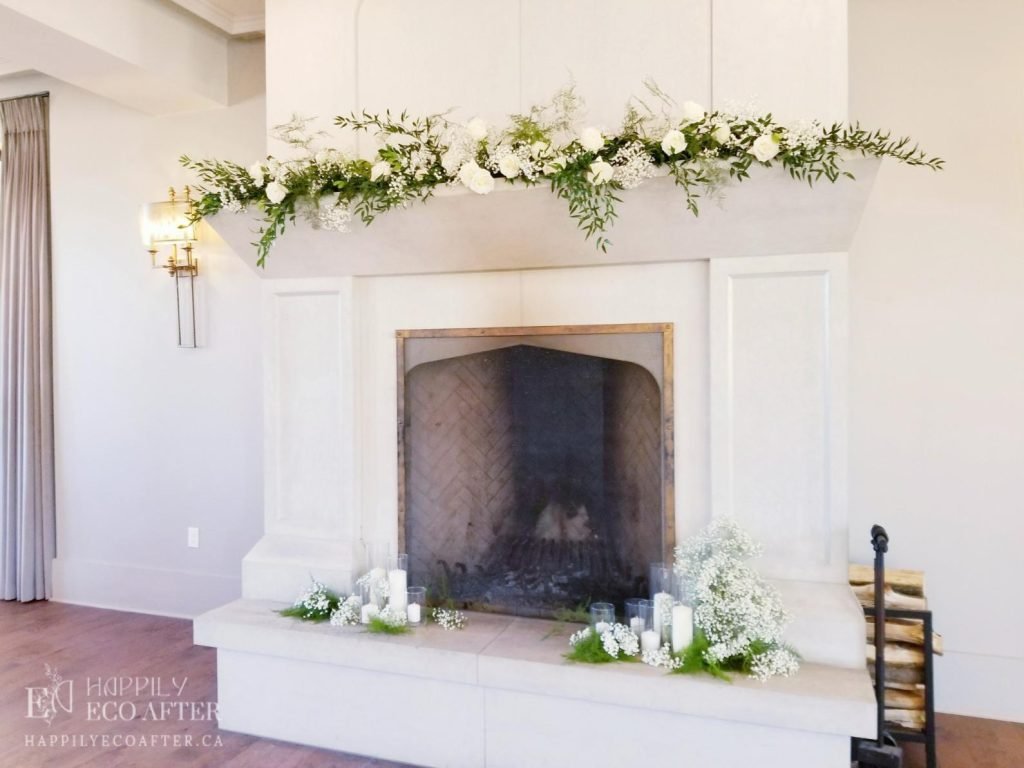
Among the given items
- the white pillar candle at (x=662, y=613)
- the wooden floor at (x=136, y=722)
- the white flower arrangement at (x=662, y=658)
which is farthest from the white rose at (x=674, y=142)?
the wooden floor at (x=136, y=722)

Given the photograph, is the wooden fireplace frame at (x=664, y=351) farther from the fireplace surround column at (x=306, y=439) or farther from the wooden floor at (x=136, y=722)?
the wooden floor at (x=136, y=722)

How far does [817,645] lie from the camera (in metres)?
2.27

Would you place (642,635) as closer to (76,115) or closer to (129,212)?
(129,212)

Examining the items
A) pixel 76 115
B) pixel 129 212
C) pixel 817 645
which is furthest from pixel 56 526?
pixel 817 645

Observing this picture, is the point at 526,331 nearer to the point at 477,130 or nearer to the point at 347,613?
the point at 477,130

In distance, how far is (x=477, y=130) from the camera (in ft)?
7.83

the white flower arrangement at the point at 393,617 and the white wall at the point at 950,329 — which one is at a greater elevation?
the white wall at the point at 950,329

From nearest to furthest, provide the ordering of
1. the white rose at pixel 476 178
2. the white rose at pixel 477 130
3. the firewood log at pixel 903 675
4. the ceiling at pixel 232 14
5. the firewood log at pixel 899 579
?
the white rose at pixel 476 178, the white rose at pixel 477 130, the firewood log at pixel 903 675, the firewood log at pixel 899 579, the ceiling at pixel 232 14

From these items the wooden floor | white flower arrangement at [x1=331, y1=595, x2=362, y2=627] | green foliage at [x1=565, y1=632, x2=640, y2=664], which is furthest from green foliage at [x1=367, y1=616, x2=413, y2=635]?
green foliage at [x1=565, y1=632, x2=640, y2=664]

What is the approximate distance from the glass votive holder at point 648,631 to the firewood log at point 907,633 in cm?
87

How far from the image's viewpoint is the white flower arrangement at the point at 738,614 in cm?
219

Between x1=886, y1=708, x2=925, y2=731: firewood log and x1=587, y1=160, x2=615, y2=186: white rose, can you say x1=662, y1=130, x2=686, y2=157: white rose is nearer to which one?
x1=587, y1=160, x2=615, y2=186: white rose

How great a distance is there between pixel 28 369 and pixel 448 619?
2.99 metres

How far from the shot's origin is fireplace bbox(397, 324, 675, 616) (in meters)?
2.60
